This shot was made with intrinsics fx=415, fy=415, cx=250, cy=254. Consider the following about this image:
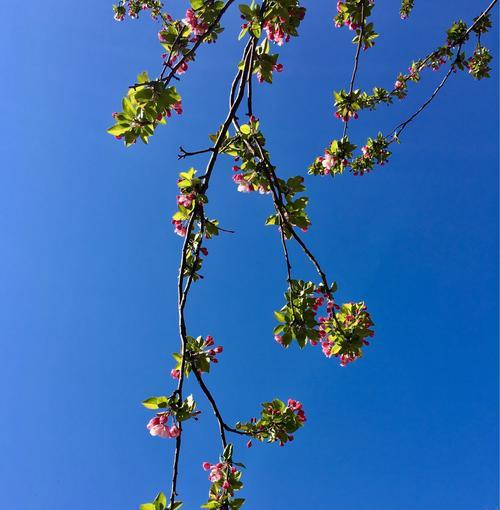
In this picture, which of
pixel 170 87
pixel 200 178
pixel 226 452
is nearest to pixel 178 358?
pixel 226 452

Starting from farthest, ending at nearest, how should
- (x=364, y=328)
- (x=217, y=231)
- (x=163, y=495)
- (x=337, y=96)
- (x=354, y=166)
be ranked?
1. (x=354, y=166)
2. (x=337, y=96)
3. (x=364, y=328)
4. (x=217, y=231)
5. (x=163, y=495)

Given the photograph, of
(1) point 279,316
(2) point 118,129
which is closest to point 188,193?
(2) point 118,129

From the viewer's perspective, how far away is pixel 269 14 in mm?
2748

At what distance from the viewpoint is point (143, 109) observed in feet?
8.71

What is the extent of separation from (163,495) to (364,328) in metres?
1.99

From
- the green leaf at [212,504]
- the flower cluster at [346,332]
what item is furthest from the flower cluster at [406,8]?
the green leaf at [212,504]

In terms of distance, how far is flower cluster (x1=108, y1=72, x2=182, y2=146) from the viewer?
2.55 m

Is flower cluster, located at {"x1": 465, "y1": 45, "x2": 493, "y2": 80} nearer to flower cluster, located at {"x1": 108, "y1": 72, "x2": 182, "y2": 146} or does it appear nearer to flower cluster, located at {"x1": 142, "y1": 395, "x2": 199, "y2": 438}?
flower cluster, located at {"x1": 108, "y1": 72, "x2": 182, "y2": 146}

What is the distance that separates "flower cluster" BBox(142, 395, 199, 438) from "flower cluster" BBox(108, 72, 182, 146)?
1.73 m

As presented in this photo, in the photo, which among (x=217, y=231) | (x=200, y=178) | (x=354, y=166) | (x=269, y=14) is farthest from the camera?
(x=354, y=166)

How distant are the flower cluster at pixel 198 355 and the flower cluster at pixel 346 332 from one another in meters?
0.93

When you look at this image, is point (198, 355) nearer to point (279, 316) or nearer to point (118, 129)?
point (279, 316)

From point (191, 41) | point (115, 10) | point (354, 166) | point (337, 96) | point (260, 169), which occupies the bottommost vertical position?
point (260, 169)

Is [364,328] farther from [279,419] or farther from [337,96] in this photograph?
[337,96]
